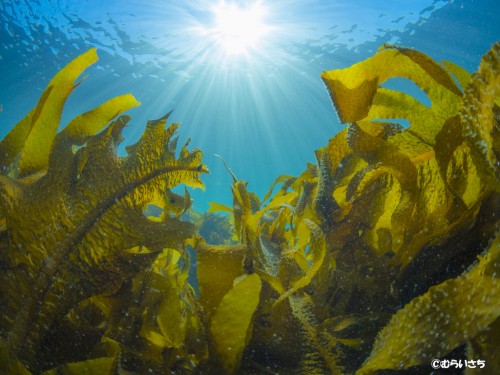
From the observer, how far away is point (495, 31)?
12.9m

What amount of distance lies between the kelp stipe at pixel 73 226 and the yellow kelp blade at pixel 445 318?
54cm

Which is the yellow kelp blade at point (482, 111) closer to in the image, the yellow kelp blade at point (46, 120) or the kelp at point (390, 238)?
the kelp at point (390, 238)

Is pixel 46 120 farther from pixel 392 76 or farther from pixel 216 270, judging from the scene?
pixel 392 76

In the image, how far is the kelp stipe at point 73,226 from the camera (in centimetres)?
66

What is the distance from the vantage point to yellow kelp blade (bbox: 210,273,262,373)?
2.03 feet

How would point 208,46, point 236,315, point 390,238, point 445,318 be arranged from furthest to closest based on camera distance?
point 208,46, point 390,238, point 236,315, point 445,318

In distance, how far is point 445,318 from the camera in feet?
1.63

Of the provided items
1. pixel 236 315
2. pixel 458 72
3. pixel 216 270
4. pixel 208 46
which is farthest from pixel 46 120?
pixel 208 46

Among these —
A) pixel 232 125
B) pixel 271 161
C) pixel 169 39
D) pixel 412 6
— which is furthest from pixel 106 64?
pixel 271 161

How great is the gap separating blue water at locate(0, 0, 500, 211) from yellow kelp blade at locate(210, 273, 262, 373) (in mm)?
15166

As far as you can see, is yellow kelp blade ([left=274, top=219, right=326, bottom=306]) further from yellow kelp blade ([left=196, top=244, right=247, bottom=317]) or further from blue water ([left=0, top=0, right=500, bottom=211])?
blue water ([left=0, top=0, right=500, bottom=211])

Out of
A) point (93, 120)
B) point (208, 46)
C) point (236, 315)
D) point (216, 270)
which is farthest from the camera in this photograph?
point (208, 46)

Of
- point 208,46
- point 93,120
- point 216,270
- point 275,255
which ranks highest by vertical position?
point 208,46

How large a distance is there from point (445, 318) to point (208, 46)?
18.6 meters
